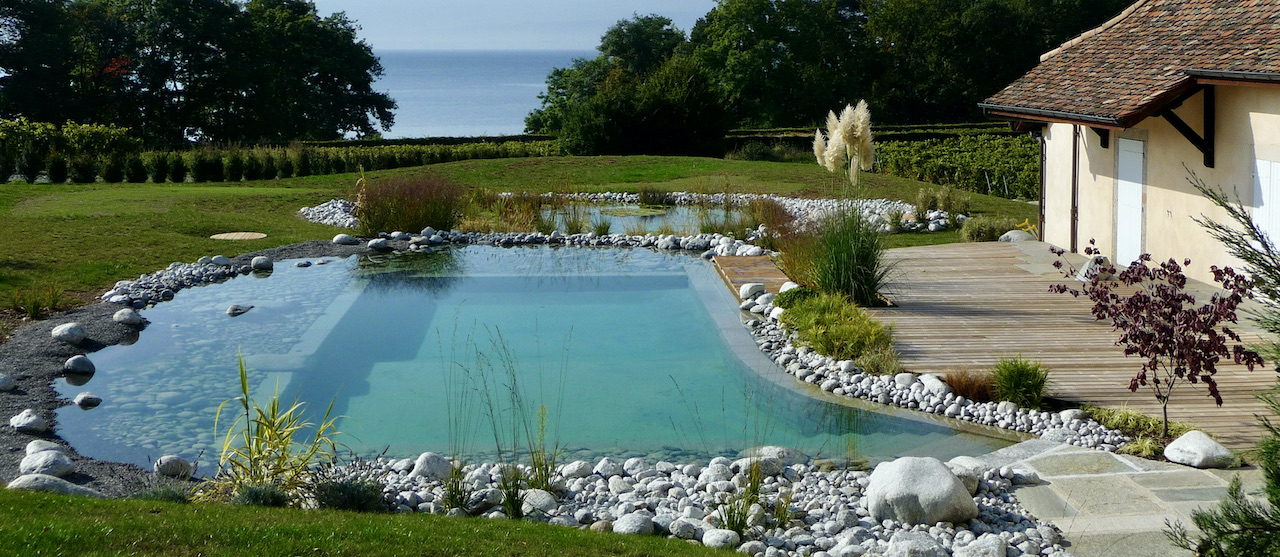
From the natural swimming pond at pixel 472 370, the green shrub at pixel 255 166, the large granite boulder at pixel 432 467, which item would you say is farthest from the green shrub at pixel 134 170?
the large granite boulder at pixel 432 467

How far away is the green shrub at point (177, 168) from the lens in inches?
897

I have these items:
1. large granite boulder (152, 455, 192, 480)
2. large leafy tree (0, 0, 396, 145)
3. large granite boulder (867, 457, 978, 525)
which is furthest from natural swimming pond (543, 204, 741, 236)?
large leafy tree (0, 0, 396, 145)

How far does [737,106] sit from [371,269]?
4112 cm

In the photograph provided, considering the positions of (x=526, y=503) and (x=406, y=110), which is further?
(x=406, y=110)

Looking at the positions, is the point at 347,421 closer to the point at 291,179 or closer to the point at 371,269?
the point at 371,269

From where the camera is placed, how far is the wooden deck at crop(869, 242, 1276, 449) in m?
6.62

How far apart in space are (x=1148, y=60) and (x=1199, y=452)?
6.99 metres

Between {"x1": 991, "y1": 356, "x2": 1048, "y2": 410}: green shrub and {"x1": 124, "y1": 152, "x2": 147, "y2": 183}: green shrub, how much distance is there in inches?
809

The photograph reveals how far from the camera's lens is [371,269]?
1301 cm

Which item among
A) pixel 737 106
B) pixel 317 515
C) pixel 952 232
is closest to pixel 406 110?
pixel 737 106

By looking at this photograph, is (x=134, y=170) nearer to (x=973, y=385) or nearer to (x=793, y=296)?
(x=793, y=296)

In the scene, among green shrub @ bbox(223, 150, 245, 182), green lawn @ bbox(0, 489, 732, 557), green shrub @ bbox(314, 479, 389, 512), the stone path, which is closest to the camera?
green lawn @ bbox(0, 489, 732, 557)

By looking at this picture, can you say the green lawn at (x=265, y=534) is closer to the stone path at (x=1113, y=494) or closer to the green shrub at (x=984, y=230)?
the stone path at (x=1113, y=494)

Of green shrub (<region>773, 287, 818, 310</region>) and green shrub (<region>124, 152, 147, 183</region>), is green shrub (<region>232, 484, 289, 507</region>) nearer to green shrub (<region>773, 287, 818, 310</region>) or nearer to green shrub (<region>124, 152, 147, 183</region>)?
green shrub (<region>773, 287, 818, 310</region>)
